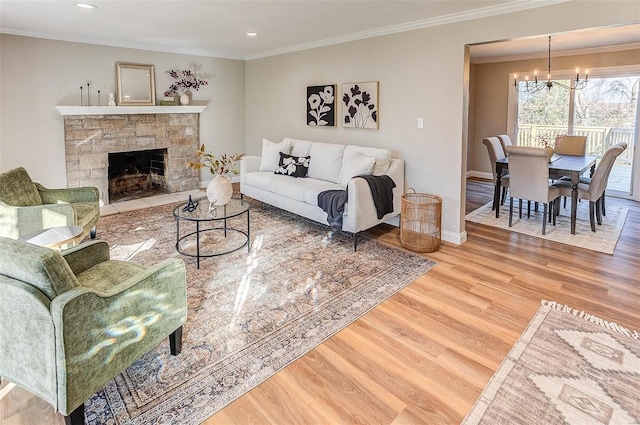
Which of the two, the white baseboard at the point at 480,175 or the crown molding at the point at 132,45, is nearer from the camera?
the crown molding at the point at 132,45

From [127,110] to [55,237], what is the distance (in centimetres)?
339

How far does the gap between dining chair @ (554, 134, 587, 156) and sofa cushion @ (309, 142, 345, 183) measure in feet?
11.1

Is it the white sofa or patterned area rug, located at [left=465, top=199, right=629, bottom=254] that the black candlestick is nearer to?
the white sofa

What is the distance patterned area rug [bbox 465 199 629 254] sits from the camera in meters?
4.17

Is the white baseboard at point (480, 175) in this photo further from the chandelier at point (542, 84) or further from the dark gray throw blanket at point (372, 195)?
the dark gray throw blanket at point (372, 195)

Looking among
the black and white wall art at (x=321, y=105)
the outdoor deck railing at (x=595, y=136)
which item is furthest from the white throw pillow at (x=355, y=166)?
the outdoor deck railing at (x=595, y=136)

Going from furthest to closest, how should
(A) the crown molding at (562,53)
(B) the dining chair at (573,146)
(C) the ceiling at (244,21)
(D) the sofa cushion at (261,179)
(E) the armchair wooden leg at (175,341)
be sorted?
(A) the crown molding at (562,53), (B) the dining chair at (573,146), (D) the sofa cushion at (261,179), (C) the ceiling at (244,21), (E) the armchair wooden leg at (175,341)

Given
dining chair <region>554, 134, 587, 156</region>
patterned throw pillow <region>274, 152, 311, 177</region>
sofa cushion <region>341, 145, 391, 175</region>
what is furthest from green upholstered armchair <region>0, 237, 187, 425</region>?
dining chair <region>554, 134, 587, 156</region>

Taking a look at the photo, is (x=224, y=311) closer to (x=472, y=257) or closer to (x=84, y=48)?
(x=472, y=257)

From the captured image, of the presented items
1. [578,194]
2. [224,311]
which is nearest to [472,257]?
[578,194]

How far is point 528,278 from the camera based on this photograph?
335 cm

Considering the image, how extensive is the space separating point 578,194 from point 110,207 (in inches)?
240

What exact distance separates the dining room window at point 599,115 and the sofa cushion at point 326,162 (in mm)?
3499

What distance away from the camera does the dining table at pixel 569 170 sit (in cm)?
436
